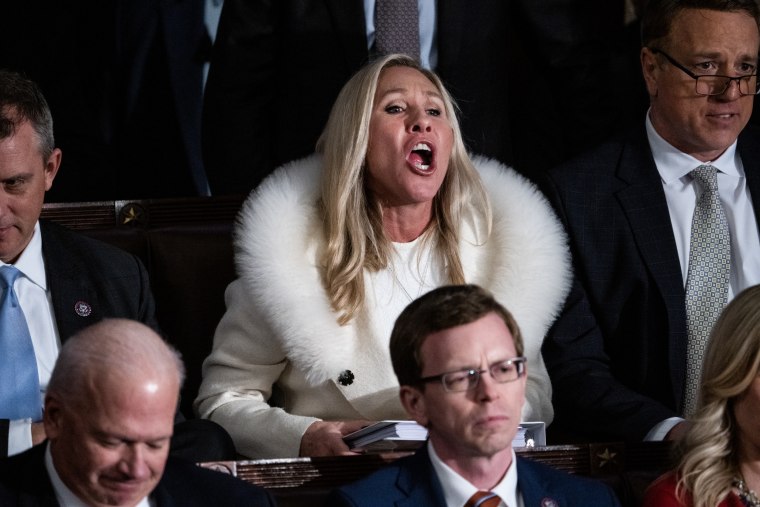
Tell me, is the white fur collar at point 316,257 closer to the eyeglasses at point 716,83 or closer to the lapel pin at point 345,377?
the lapel pin at point 345,377

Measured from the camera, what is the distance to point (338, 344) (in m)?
2.92

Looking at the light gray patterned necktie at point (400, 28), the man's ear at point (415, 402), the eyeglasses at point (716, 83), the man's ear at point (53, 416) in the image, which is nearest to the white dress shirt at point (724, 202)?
the eyeglasses at point (716, 83)

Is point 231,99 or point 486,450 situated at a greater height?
point 231,99

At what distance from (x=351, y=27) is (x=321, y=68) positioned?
123mm

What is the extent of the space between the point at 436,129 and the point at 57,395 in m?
1.22

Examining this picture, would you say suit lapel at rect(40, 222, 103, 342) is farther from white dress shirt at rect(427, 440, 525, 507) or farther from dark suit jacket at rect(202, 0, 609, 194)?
white dress shirt at rect(427, 440, 525, 507)

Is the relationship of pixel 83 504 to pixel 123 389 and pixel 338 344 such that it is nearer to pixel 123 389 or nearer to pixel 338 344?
pixel 123 389

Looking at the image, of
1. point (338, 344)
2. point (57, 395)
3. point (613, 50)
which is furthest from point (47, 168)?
point (613, 50)

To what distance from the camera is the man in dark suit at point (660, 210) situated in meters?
3.12

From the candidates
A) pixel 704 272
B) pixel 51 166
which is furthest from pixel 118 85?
pixel 704 272

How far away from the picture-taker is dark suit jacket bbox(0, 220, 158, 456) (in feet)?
9.64

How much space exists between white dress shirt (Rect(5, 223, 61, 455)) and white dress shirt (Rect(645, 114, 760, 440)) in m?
1.31

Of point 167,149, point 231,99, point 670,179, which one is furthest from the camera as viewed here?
point 167,149

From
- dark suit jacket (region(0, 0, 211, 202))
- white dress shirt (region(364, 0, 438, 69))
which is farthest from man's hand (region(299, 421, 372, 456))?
dark suit jacket (region(0, 0, 211, 202))
